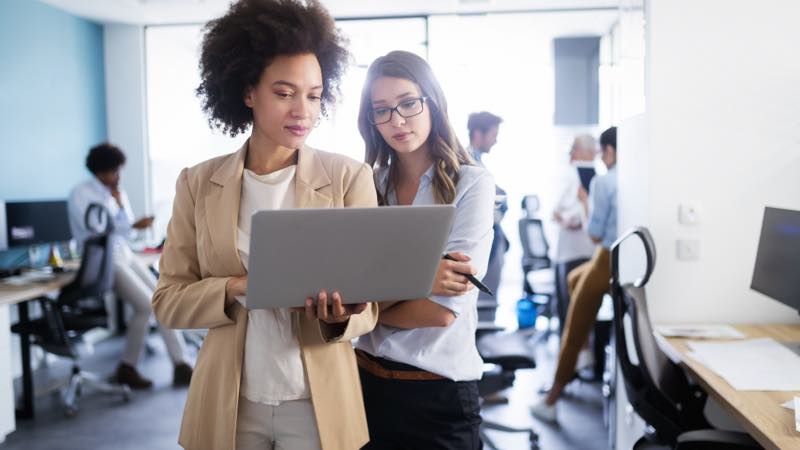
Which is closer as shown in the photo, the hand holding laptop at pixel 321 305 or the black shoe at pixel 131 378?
the hand holding laptop at pixel 321 305

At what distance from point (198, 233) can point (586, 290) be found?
2854 mm

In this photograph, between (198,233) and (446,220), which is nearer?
(446,220)

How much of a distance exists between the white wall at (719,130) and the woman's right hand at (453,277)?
145 centimetres

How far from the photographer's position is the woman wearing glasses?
59.2 inches

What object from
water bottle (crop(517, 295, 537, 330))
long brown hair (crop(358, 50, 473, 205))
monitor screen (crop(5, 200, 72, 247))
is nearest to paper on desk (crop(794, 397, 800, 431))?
long brown hair (crop(358, 50, 473, 205))

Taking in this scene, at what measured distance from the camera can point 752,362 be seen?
2072 millimetres

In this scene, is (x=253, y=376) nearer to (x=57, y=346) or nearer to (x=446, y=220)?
(x=446, y=220)

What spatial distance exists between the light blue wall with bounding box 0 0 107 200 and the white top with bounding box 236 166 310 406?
481 cm

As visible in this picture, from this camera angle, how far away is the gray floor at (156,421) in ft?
11.5

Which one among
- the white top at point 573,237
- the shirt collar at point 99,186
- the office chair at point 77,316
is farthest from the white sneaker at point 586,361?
the shirt collar at point 99,186

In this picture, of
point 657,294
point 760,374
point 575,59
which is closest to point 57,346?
point 657,294

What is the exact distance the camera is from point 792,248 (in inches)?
86.8

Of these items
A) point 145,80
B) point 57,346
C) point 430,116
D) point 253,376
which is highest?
point 145,80

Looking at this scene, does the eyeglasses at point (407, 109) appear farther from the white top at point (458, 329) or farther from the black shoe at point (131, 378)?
the black shoe at point (131, 378)
